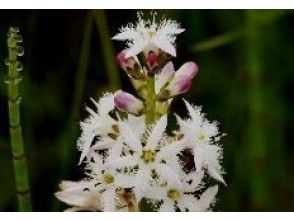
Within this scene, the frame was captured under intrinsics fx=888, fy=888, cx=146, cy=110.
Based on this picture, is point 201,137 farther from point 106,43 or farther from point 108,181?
point 106,43

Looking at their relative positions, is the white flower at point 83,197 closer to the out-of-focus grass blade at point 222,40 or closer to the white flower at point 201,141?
the white flower at point 201,141

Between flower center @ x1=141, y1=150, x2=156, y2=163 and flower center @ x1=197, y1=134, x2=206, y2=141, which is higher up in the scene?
flower center @ x1=197, y1=134, x2=206, y2=141

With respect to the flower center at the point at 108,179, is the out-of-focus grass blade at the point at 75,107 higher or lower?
higher

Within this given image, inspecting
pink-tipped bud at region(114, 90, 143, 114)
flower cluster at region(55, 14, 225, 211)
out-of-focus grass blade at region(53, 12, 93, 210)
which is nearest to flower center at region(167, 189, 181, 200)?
flower cluster at region(55, 14, 225, 211)

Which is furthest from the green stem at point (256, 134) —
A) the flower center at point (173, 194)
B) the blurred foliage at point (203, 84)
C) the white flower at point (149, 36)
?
the flower center at point (173, 194)

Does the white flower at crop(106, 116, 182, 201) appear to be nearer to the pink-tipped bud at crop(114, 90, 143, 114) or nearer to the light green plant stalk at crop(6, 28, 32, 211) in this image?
the pink-tipped bud at crop(114, 90, 143, 114)

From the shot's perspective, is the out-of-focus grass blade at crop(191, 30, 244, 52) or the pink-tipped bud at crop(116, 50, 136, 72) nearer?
the pink-tipped bud at crop(116, 50, 136, 72)
